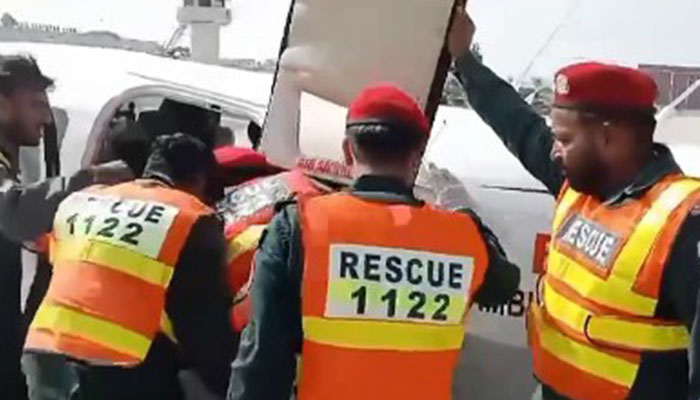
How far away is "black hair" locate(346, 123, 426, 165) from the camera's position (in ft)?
10.9

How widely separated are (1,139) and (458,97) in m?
2.16

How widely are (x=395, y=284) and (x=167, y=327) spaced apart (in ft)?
3.36

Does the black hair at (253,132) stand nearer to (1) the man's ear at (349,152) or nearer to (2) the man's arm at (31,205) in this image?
(2) the man's arm at (31,205)

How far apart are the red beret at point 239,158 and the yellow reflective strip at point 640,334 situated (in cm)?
187

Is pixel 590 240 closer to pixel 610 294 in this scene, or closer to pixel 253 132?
pixel 610 294

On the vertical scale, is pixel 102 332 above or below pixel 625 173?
below

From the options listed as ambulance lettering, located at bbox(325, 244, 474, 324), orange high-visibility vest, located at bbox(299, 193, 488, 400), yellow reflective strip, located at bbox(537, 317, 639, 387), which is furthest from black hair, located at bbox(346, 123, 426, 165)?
yellow reflective strip, located at bbox(537, 317, 639, 387)

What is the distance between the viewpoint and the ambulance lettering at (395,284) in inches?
128

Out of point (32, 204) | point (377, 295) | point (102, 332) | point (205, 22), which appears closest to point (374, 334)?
point (377, 295)

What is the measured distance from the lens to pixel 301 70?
172 inches

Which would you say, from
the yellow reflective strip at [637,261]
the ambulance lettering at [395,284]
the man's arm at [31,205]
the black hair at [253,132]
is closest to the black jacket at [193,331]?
the man's arm at [31,205]

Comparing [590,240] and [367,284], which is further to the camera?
[590,240]

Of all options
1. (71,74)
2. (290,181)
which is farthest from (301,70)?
(71,74)

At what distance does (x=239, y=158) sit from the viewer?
4.96m
